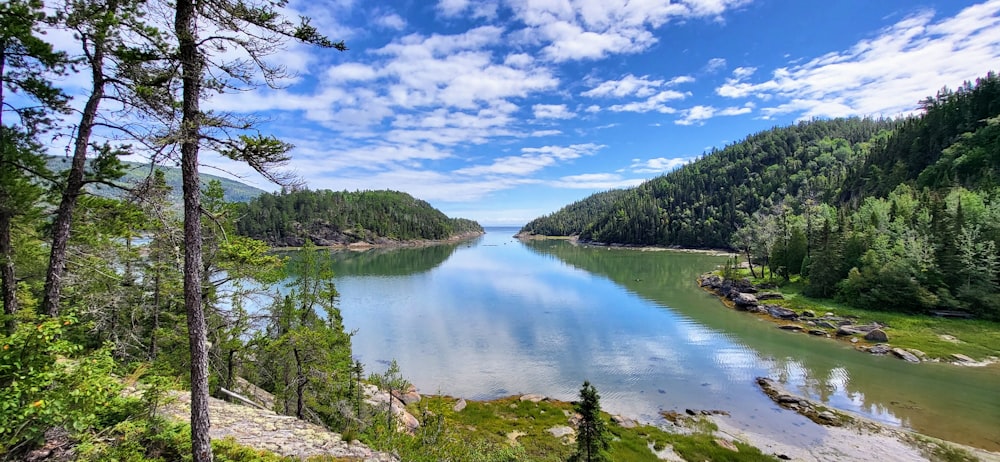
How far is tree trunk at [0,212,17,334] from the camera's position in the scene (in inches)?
388

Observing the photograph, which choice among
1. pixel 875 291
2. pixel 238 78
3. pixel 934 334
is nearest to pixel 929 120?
pixel 875 291

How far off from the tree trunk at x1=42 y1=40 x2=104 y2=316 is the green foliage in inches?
165

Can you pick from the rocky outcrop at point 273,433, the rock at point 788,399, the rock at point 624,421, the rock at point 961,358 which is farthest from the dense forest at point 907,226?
the rocky outcrop at point 273,433

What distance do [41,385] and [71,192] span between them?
6.23 metres

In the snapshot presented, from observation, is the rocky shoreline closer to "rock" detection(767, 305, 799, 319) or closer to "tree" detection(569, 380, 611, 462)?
"rock" detection(767, 305, 799, 319)

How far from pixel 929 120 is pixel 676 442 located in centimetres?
13822

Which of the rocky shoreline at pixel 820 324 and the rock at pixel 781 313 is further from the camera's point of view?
the rock at pixel 781 313

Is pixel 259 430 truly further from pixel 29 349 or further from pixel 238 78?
pixel 238 78

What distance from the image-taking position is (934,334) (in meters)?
38.9

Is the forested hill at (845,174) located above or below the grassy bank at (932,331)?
above

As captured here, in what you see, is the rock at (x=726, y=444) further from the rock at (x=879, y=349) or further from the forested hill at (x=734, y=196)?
the forested hill at (x=734, y=196)

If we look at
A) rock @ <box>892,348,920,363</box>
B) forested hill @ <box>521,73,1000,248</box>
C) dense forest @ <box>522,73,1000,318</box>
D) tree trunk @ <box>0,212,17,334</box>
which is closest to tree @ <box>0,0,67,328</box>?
tree trunk @ <box>0,212,17,334</box>

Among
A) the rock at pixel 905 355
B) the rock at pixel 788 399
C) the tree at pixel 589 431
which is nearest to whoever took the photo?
the tree at pixel 589 431

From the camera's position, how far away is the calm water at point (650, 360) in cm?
2584
